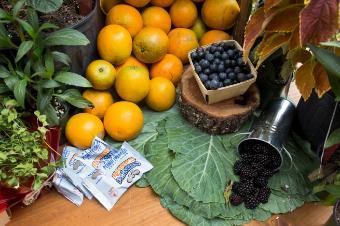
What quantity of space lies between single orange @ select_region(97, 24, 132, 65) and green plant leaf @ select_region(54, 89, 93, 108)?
0.15 meters

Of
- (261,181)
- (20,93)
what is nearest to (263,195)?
(261,181)

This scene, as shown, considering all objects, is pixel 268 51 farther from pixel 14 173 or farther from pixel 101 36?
pixel 14 173

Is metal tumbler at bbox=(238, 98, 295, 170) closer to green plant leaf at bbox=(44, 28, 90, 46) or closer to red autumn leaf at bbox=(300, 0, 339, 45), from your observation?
red autumn leaf at bbox=(300, 0, 339, 45)

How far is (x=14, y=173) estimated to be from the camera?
2.32 ft

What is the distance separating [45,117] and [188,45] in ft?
1.57

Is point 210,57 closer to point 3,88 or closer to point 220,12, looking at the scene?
point 220,12

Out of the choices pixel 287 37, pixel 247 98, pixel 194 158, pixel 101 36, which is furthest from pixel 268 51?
pixel 101 36

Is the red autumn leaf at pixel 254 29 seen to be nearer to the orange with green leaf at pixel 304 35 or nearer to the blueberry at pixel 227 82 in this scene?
the orange with green leaf at pixel 304 35

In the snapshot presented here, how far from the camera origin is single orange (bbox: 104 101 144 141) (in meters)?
0.91

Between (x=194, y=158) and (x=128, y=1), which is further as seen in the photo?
(x=128, y=1)

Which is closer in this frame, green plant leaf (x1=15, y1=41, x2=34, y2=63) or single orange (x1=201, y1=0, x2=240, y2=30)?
green plant leaf (x1=15, y1=41, x2=34, y2=63)

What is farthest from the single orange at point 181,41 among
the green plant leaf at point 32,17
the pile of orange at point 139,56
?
the green plant leaf at point 32,17

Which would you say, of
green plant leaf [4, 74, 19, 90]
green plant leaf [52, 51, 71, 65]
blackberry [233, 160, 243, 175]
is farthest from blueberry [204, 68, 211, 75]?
green plant leaf [4, 74, 19, 90]

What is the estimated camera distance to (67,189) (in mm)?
840
